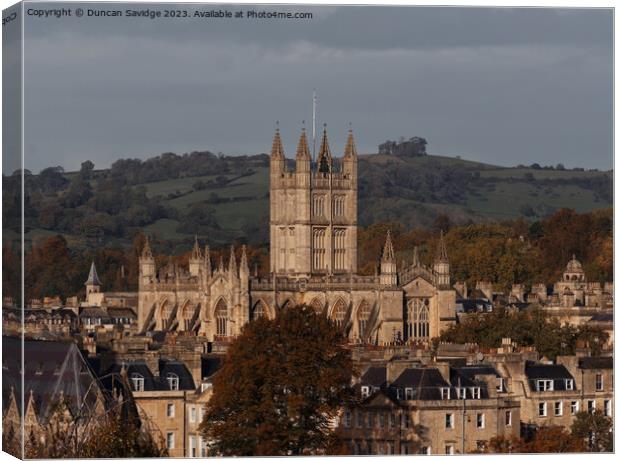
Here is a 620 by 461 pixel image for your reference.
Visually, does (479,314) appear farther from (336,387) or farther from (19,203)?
(19,203)

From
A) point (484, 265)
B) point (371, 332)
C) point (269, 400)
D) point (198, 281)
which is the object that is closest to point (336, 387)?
point (269, 400)

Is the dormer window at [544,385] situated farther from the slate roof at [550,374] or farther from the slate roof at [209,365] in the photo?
the slate roof at [209,365]

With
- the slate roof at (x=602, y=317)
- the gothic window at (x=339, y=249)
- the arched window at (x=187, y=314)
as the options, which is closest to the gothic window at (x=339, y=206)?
the gothic window at (x=339, y=249)

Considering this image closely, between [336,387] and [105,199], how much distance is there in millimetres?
77002

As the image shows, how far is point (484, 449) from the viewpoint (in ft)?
184

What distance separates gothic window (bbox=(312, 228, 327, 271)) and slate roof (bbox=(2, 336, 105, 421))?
39.6 m

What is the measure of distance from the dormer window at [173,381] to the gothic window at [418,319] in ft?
105

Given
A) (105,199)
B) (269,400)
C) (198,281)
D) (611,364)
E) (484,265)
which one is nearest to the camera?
(269,400)

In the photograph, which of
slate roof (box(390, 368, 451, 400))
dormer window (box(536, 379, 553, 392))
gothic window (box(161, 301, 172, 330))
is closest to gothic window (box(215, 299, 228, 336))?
gothic window (box(161, 301, 172, 330))

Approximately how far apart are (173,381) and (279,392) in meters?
5.84

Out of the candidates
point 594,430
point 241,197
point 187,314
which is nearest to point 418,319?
point 187,314

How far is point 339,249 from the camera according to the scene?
99.8 m

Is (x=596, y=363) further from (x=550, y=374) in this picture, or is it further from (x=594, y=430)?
(x=594, y=430)

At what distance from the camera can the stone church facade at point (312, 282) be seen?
93938 mm
